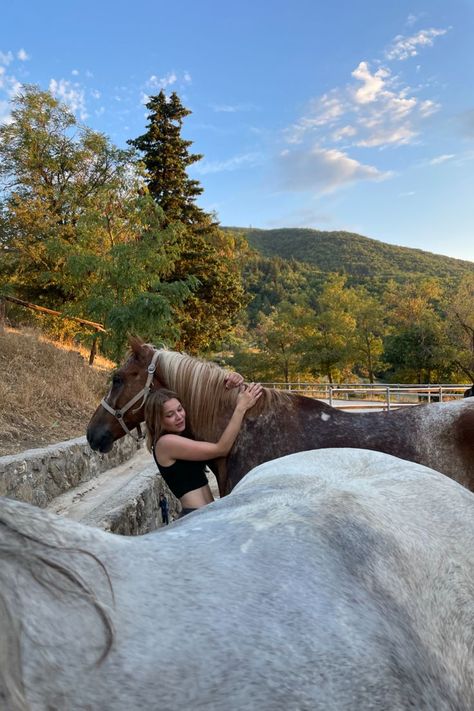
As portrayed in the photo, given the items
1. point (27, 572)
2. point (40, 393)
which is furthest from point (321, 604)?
point (40, 393)

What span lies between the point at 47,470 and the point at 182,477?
2.80 meters

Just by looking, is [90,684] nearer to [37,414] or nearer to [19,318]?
[37,414]

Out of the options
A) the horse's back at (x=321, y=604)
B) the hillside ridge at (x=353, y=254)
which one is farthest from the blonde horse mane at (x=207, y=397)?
the hillside ridge at (x=353, y=254)

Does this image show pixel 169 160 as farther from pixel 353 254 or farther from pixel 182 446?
pixel 353 254

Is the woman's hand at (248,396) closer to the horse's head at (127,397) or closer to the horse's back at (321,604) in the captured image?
the horse's head at (127,397)

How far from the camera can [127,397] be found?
409cm

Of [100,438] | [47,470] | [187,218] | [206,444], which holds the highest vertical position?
[187,218]

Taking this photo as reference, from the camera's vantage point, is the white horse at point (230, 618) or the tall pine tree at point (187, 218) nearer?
the white horse at point (230, 618)

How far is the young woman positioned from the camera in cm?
330

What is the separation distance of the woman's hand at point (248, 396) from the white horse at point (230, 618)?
2279 mm

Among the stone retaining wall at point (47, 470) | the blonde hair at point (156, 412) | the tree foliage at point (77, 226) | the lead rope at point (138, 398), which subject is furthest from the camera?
the tree foliage at point (77, 226)

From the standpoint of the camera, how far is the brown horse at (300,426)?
3.39m

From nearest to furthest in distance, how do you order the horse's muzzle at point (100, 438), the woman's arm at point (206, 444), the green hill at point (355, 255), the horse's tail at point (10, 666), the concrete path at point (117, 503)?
the horse's tail at point (10, 666) → the woman's arm at point (206, 444) → the horse's muzzle at point (100, 438) → the concrete path at point (117, 503) → the green hill at point (355, 255)

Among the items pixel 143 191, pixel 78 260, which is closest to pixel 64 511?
pixel 78 260
